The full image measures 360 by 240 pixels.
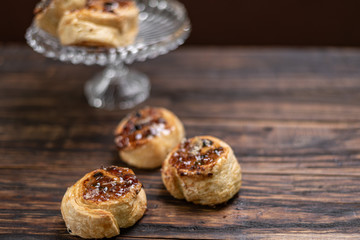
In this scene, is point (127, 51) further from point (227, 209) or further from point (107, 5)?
point (227, 209)

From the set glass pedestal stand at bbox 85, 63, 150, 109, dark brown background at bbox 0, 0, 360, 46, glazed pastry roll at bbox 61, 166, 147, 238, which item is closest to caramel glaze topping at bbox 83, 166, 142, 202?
glazed pastry roll at bbox 61, 166, 147, 238

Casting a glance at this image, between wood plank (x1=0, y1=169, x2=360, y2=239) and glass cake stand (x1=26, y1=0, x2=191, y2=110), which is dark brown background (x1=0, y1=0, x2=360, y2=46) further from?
wood plank (x1=0, y1=169, x2=360, y2=239)

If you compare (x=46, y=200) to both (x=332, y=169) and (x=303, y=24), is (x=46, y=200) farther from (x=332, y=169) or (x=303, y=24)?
(x=303, y=24)

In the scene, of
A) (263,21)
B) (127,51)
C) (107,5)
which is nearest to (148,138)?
(127,51)

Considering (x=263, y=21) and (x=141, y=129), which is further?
(x=263, y=21)

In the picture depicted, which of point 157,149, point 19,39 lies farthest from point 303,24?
point 19,39
